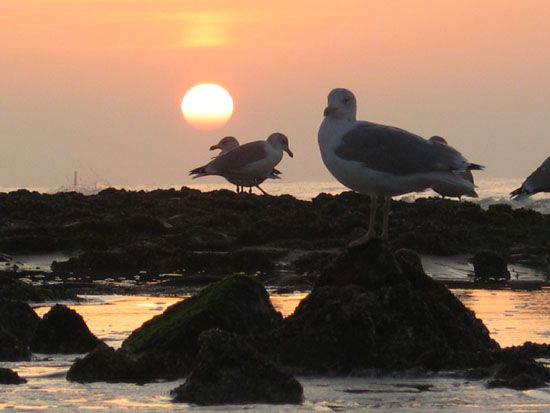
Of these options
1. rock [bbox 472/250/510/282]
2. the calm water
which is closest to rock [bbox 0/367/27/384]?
the calm water

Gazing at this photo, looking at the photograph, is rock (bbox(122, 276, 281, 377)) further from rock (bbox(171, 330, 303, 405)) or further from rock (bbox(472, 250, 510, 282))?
rock (bbox(472, 250, 510, 282))

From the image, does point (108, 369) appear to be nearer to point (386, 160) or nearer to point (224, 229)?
point (386, 160)

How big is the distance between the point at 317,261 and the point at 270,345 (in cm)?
965

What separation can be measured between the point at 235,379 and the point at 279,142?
24607 mm

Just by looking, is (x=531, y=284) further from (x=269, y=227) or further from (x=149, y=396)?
(x=149, y=396)

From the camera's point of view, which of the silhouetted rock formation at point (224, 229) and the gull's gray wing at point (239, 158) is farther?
the gull's gray wing at point (239, 158)

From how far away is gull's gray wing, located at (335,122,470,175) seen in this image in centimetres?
1193

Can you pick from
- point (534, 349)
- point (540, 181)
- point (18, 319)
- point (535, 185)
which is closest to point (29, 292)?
point (18, 319)

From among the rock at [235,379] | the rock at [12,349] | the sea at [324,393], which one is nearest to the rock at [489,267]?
the sea at [324,393]

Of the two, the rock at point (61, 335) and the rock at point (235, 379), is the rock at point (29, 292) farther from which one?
the rock at point (235, 379)

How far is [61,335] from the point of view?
435 inches

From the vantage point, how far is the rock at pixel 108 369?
9.49 metres

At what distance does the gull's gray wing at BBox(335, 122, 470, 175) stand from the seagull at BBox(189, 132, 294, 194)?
65.2 feet

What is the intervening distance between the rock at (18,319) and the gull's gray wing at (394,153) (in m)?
3.02
